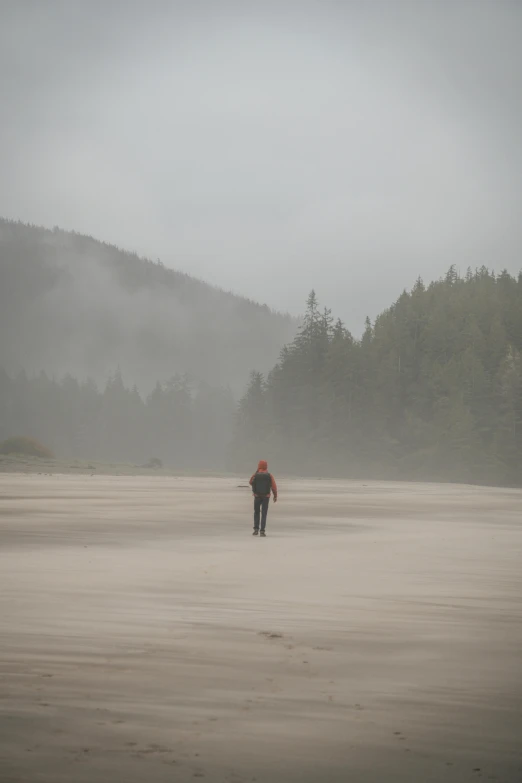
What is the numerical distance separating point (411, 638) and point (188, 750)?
13.8 feet

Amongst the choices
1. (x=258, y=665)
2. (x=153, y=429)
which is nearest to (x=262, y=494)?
(x=258, y=665)

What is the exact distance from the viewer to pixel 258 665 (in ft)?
26.1

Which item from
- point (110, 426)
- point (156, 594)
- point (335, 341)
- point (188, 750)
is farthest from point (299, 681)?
point (110, 426)

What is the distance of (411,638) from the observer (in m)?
9.32

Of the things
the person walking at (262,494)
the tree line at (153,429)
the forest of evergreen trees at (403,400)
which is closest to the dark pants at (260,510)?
the person walking at (262,494)

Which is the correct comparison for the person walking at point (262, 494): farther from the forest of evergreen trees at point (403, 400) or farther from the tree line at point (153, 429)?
the tree line at point (153, 429)

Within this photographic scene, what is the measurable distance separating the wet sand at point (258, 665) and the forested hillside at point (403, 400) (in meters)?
92.4

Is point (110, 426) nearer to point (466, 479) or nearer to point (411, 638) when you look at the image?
point (466, 479)

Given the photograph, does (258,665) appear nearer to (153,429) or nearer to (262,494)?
(262,494)

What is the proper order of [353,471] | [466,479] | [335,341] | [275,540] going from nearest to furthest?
[275,540] → [466,479] → [353,471] → [335,341]

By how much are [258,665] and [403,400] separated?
116 metres

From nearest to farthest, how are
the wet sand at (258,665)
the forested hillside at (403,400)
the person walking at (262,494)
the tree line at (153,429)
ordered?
the wet sand at (258,665)
the person walking at (262,494)
the forested hillside at (403,400)
the tree line at (153,429)

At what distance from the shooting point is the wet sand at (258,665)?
554 cm

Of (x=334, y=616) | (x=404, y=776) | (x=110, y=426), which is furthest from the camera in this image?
(x=110, y=426)
